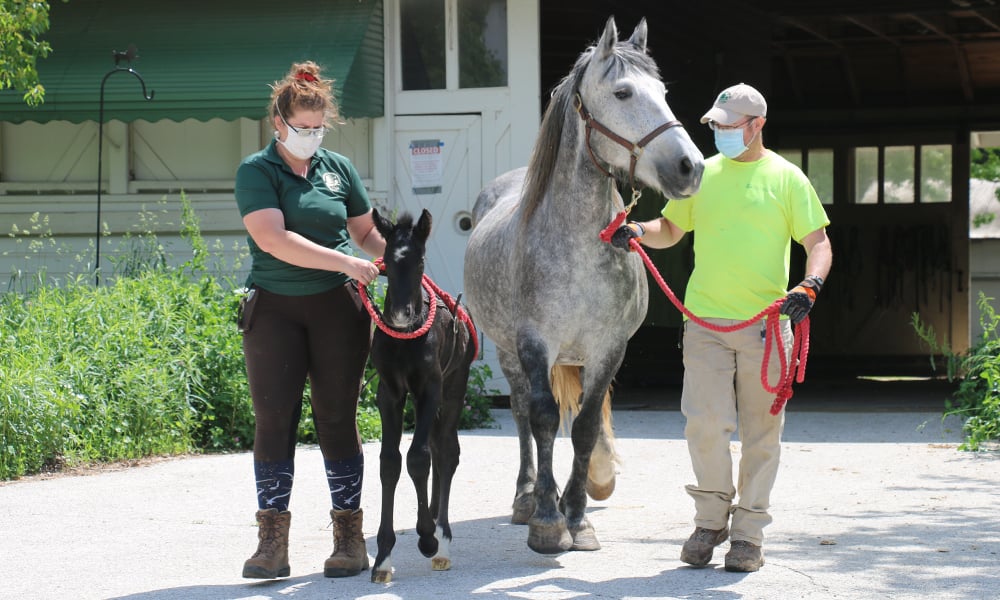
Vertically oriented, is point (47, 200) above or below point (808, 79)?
below

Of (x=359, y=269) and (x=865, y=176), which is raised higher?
(x=865, y=176)

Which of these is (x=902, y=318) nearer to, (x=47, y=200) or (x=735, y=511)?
(x=47, y=200)

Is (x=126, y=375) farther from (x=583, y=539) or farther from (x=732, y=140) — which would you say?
(x=732, y=140)

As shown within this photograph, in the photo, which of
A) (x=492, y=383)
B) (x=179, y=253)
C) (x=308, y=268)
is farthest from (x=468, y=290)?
(x=179, y=253)

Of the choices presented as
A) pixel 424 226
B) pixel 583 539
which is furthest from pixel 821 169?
pixel 424 226

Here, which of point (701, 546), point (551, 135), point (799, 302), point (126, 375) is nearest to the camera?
point (799, 302)

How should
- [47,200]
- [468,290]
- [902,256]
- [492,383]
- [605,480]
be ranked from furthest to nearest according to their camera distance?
[902,256]
[47,200]
[492,383]
[468,290]
[605,480]

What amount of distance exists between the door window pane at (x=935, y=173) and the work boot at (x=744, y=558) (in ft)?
49.5

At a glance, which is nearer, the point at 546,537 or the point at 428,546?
the point at 428,546

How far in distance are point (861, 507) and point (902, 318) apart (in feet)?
43.6

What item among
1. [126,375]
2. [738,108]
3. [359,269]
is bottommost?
[126,375]

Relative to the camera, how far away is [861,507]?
619 cm

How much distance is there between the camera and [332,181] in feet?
16.0

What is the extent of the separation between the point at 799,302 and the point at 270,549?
2.26 meters
